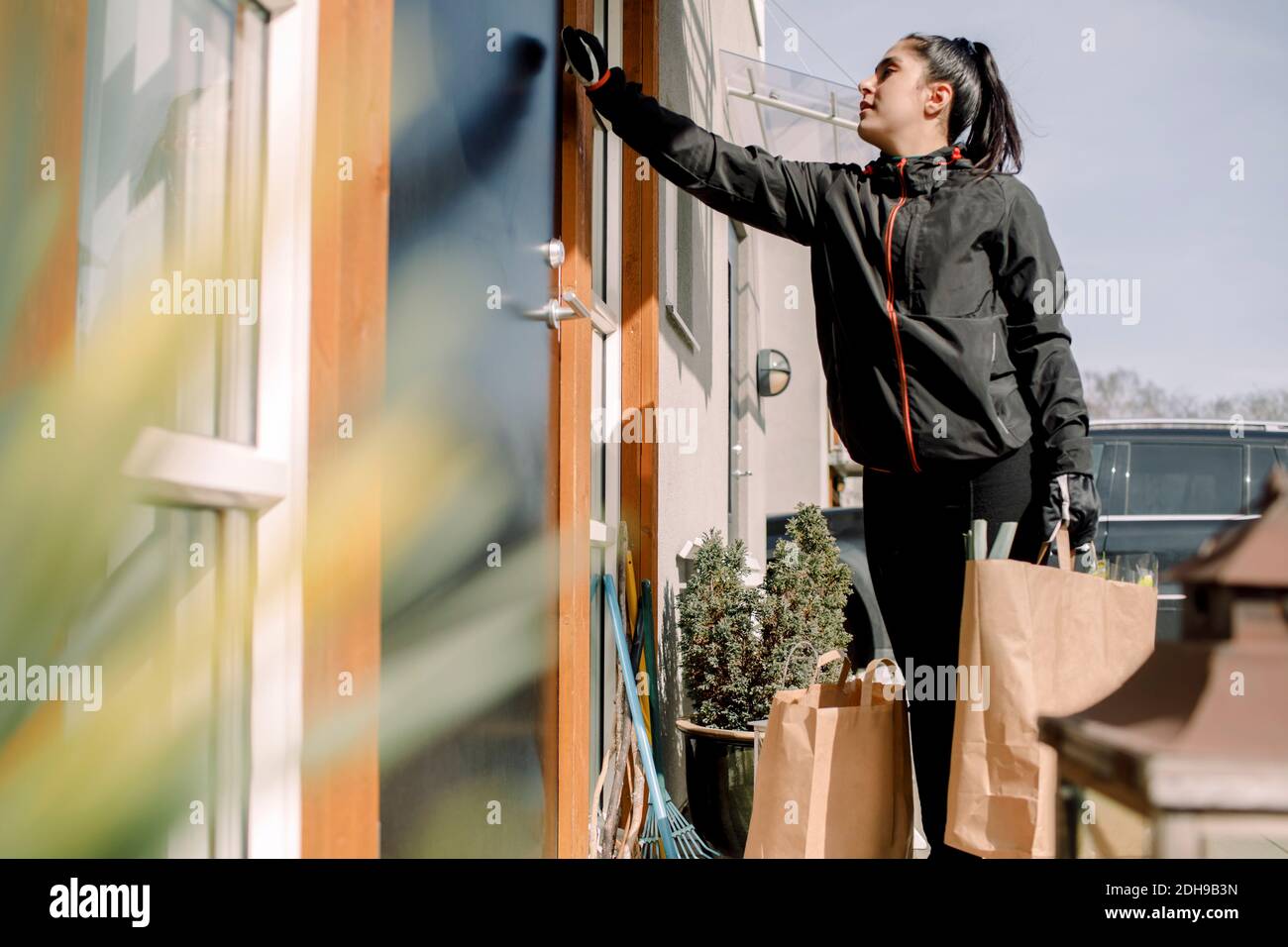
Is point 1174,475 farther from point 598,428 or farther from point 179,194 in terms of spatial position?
point 179,194

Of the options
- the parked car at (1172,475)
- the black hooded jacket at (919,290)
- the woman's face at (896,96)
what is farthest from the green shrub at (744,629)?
the woman's face at (896,96)

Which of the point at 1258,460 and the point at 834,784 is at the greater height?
the point at 1258,460

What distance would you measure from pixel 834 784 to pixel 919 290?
0.91m

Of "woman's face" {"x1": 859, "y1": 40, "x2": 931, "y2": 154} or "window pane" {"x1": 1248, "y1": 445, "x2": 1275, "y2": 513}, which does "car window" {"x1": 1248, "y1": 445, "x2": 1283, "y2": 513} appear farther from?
"woman's face" {"x1": 859, "y1": 40, "x2": 931, "y2": 154}

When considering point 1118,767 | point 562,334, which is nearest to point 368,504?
point 1118,767

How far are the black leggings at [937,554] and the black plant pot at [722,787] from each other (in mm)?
1211

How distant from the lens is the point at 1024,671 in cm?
143

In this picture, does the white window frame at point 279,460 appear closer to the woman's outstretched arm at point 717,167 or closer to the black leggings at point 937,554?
the woman's outstretched arm at point 717,167

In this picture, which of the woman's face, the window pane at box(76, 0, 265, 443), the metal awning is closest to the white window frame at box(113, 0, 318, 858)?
the window pane at box(76, 0, 265, 443)

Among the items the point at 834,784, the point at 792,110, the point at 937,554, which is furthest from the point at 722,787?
the point at 792,110

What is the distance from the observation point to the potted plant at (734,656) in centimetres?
304

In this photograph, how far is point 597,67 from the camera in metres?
Result: 1.93

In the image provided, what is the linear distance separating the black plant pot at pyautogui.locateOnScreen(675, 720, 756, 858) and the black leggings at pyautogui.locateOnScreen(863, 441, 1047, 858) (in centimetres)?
121

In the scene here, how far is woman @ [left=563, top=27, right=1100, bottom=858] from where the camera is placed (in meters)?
1.74
